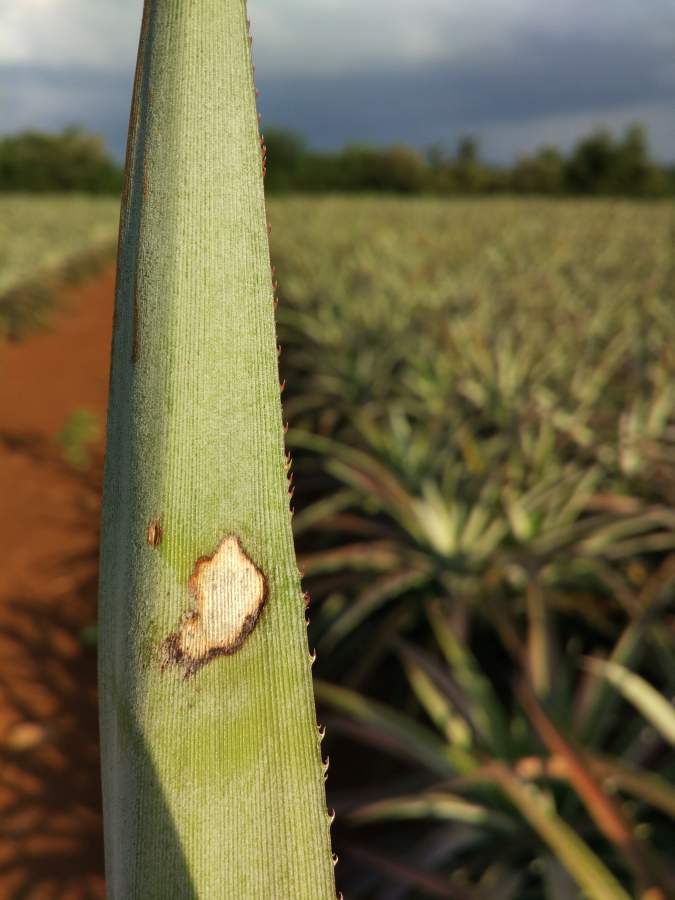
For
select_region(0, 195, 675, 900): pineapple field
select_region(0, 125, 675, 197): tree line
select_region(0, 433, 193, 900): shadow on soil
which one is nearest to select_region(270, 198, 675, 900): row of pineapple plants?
select_region(0, 195, 675, 900): pineapple field

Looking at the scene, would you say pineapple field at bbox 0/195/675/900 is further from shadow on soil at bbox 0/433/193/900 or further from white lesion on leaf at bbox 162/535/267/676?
white lesion on leaf at bbox 162/535/267/676

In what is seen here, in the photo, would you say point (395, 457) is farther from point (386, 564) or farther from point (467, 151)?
point (467, 151)

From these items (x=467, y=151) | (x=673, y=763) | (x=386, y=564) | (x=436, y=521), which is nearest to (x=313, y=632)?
(x=386, y=564)

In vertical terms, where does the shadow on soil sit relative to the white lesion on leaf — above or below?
below

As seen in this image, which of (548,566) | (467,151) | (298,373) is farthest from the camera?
(467,151)

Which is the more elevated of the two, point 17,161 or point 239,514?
point 17,161

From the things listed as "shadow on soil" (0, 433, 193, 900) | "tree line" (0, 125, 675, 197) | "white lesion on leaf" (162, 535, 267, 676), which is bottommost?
"shadow on soil" (0, 433, 193, 900)

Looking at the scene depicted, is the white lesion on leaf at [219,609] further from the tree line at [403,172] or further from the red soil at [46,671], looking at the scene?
the tree line at [403,172]

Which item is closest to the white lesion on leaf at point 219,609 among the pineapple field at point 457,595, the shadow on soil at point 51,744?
the pineapple field at point 457,595
